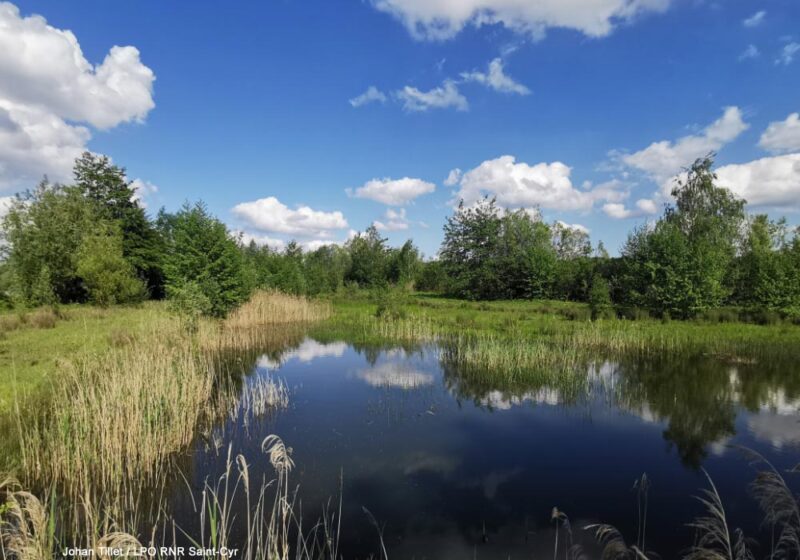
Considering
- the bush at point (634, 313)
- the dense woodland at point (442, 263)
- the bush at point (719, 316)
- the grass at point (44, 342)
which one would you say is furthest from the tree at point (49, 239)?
the bush at point (719, 316)

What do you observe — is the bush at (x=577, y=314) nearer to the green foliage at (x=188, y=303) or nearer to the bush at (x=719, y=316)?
the bush at (x=719, y=316)

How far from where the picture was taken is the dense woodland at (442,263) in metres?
23.2

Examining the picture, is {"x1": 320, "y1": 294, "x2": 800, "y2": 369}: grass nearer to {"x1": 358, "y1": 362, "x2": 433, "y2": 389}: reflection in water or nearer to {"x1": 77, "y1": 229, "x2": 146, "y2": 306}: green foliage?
{"x1": 358, "y1": 362, "x2": 433, "y2": 389}: reflection in water

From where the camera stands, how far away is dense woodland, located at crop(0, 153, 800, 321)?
2322 cm

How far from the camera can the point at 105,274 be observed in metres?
28.5

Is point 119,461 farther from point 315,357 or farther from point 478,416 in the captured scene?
point 315,357

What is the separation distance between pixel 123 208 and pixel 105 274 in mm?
14207

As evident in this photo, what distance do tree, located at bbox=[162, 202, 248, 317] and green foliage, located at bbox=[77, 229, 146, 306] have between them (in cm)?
927

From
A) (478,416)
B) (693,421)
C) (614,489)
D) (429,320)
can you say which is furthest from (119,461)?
(429,320)

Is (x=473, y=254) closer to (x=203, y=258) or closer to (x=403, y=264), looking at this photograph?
(x=403, y=264)

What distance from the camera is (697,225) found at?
1305 inches

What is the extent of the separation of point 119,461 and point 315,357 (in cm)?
1139

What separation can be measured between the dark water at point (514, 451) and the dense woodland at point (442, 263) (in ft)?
33.2

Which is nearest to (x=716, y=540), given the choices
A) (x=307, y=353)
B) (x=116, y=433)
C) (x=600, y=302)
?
(x=116, y=433)
